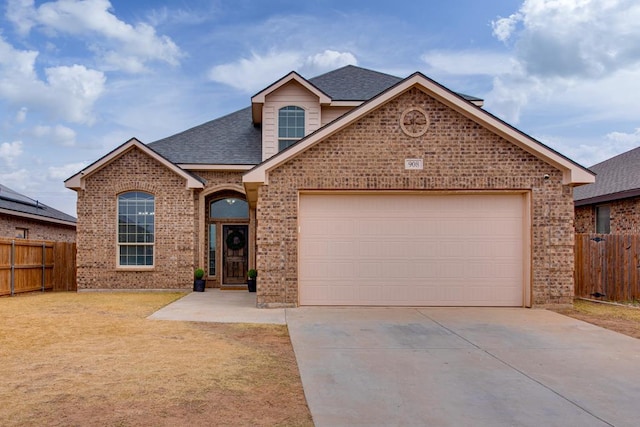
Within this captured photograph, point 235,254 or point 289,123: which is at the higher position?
point 289,123

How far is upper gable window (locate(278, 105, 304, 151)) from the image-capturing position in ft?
57.3

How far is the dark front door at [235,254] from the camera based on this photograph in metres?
18.2

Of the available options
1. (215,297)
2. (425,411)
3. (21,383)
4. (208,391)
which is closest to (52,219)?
(215,297)

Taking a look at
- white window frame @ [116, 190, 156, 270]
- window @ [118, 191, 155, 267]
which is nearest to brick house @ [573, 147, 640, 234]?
white window frame @ [116, 190, 156, 270]

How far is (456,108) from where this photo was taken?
11969 mm

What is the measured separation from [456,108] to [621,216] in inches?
358

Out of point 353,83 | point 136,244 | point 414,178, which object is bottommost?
point 136,244

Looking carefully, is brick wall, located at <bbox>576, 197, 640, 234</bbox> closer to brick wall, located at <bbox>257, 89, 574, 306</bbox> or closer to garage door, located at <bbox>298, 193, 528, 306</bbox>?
brick wall, located at <bbox>257, 89, 574, 306</bbox>

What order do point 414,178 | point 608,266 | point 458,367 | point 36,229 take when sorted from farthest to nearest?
point 36,229, point 608,266, point 414,178, point 458,367

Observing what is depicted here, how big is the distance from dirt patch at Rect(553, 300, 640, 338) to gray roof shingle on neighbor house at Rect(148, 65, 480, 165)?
823 cm

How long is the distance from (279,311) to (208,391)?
19.3 ft

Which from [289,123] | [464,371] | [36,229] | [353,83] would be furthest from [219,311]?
[36,229]

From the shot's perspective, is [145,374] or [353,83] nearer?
[145,374]

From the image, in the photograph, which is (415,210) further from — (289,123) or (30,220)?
(30,220)
